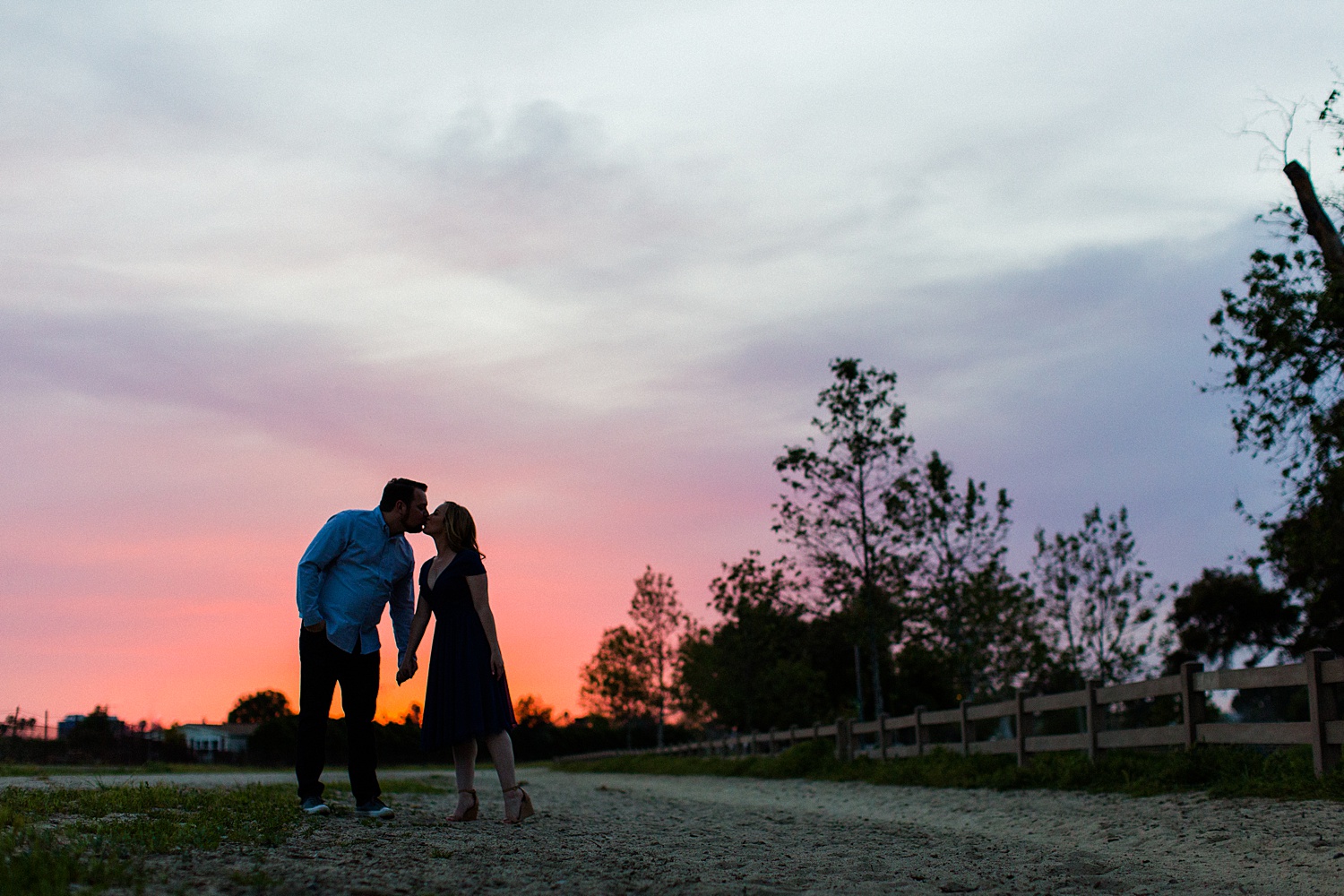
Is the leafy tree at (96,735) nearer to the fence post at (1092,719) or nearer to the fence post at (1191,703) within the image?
the fence post at (1092,719)

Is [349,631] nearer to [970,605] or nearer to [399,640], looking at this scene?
[399,640]

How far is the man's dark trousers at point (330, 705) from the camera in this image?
6.58 meters

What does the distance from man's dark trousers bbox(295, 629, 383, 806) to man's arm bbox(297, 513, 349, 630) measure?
0.14 meters

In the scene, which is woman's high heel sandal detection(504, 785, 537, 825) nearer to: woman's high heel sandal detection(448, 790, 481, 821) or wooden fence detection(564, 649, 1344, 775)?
woman's high heel sandal detection(448, 790, 481, 821)

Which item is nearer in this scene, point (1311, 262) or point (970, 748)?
point (1311, 262)

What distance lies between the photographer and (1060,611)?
35.0 metres

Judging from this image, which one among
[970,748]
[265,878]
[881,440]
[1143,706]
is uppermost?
[881,440]

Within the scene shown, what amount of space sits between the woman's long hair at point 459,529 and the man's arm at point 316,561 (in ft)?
2.04

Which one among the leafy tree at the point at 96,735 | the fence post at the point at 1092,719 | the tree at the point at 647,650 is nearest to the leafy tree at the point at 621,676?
the tree at the point at 647,650

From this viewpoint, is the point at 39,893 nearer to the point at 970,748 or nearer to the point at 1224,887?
the point at 1224,887

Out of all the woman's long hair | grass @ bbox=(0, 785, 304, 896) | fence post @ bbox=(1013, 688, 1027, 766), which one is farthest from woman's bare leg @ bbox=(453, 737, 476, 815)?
fence post @ bbox=(1013, 688, 1027, 766)

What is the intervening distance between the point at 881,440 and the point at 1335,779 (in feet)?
53.9

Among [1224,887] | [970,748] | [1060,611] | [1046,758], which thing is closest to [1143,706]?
[1060,611]

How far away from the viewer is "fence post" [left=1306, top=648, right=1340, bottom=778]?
892 centimetres
